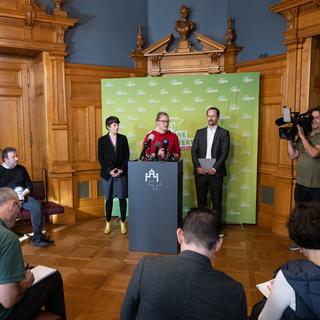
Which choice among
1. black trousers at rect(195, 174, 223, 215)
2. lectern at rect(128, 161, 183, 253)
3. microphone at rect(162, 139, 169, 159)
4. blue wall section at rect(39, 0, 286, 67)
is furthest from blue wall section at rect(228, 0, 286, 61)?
lectern at rect(128, 161, 183, 253)

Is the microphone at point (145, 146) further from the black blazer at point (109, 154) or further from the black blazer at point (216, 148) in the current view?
the black blazer at point (216, 148)

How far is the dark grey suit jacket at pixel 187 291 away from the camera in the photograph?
3.84 ft

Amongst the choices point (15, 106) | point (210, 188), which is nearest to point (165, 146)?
point (210, 188)

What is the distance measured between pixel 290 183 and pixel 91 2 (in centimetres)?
366

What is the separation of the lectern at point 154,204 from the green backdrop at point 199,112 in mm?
1264

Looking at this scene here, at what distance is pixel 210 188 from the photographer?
450cm

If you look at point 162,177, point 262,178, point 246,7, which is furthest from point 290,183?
point 246,7

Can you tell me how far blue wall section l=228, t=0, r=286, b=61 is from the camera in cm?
451

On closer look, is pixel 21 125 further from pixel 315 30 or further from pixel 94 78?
pixel 315 30

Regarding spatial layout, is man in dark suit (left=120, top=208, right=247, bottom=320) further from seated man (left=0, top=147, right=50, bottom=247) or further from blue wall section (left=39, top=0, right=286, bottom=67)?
blue wall section (left=39, top=0, right=286, bottom=67)

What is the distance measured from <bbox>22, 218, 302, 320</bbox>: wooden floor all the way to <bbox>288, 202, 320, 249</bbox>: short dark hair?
156cm

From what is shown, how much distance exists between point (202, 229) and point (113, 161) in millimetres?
3047

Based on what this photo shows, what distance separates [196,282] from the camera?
1184 mm

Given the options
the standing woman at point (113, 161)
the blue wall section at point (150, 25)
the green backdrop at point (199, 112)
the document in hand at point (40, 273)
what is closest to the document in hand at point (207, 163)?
the green backdrop at point (199, 112)
